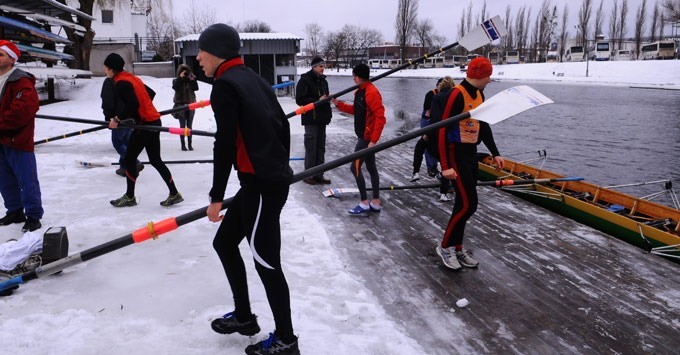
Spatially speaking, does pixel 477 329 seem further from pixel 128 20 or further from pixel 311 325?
pixel 128 20

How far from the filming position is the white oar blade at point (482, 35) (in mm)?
7465

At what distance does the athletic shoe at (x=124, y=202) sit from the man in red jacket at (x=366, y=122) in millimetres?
2945

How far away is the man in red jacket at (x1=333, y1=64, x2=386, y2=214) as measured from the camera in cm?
611

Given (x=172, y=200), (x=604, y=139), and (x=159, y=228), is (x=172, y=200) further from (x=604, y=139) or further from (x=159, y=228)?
(x=604, y=139)

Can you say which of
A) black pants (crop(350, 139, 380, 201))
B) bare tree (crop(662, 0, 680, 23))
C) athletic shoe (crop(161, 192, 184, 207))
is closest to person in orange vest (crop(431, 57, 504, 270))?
black pants (crop(350, 139, 380, 201))

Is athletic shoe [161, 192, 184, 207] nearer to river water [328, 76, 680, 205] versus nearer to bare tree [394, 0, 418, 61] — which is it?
river water [328, 76, 680, 205]

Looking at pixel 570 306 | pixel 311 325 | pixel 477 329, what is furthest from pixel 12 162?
pixel 570 306

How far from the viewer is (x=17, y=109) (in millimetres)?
4742

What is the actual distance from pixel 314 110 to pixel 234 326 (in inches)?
199

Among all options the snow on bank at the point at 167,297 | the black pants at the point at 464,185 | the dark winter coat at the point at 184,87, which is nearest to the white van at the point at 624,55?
the dark winter coat at the point at 184,87

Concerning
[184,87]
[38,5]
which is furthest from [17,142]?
[38,5]

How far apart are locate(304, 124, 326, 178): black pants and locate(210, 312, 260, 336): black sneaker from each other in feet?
16.2

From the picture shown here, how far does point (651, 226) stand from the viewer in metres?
5.75

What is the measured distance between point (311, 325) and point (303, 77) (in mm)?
5227
